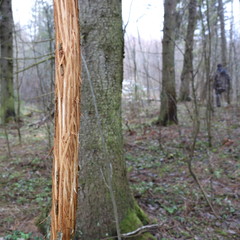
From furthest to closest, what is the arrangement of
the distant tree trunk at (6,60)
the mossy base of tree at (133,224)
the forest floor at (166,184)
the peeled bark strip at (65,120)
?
the distant tree trunk at (6,60)
the forest floor at (166,184)
the mossy base of tree at (133,224)
the peeled bark strip at (65,120)

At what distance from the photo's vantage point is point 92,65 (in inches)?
101

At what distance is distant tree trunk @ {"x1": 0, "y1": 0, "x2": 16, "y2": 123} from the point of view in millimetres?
9508

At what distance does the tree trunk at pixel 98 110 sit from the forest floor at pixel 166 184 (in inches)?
18.5

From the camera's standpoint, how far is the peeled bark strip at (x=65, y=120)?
142 cm

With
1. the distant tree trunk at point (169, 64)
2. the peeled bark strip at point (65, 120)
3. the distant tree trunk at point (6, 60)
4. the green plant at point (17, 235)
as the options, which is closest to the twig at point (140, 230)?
the green plant at point (17, 235)

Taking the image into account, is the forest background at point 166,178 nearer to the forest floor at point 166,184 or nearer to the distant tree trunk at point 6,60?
the forest floor at point 166,184

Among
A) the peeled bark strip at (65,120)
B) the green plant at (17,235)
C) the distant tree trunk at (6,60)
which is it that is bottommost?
the green plant at (17,235)

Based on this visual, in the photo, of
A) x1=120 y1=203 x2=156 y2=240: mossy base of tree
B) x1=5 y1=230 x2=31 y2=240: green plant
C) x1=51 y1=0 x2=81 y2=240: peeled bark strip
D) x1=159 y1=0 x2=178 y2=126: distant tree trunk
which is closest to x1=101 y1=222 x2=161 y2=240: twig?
x1=120 y1=203 x2=156 y2=240: mossy base of tree

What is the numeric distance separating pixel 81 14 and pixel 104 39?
1.09 feet

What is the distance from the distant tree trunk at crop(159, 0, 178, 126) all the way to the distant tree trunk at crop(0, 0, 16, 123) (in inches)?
197

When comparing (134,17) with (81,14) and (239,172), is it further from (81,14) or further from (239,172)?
(81,14)

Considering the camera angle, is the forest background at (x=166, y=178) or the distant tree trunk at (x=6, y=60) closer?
the forest background at (x=166, y=178)

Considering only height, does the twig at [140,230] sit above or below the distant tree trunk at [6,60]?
below

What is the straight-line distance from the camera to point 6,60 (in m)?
9.52
